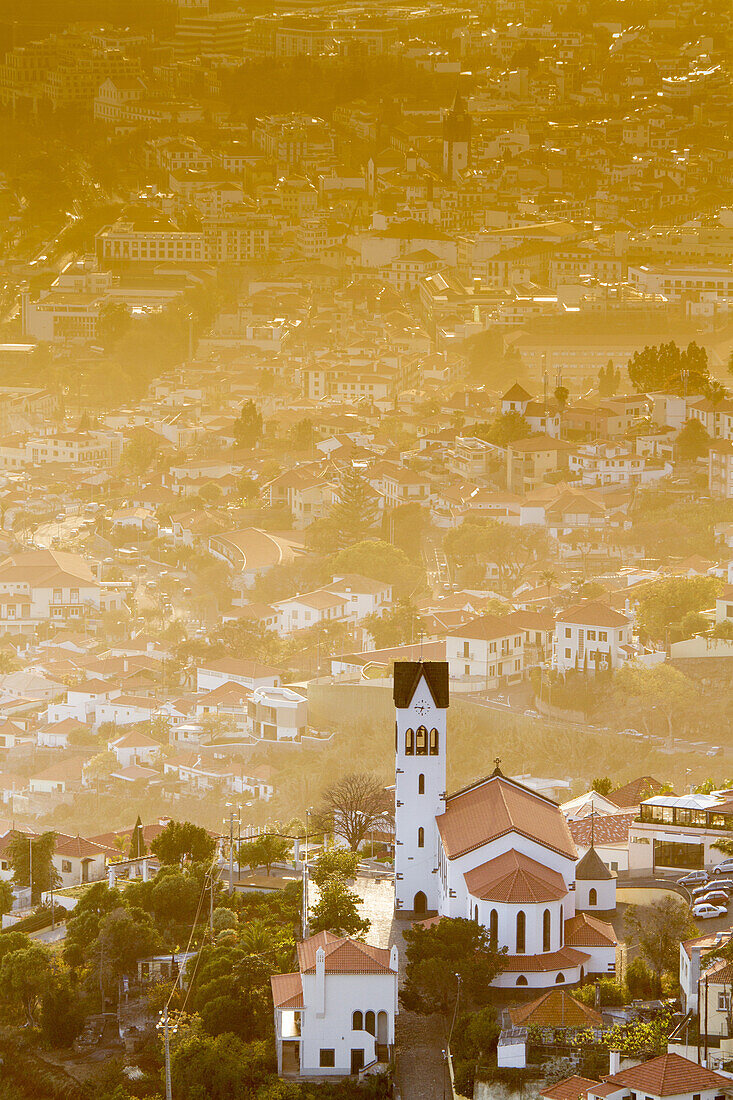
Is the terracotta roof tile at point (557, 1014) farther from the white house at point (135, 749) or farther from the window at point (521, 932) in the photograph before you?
the white house at point (135, 749)

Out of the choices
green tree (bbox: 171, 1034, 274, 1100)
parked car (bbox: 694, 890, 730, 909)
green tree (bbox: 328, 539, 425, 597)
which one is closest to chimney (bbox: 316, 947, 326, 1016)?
green tree (bbox: 171, 1034, 274, 1100)

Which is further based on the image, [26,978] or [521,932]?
[26,978]

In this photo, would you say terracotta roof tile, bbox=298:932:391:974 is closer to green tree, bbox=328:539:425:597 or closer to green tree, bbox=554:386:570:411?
green tree, bbox=328:539:425:597

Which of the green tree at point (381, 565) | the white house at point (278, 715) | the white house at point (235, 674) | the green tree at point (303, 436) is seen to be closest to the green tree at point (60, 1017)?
the white house at point (278, 715)

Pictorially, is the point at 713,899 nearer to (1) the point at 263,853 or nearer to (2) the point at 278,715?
(1) the point at 263,853

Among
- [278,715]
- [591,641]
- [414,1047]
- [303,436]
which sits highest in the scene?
[414,1047]

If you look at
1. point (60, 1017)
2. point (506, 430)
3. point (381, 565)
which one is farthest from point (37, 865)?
point (506, 430)
